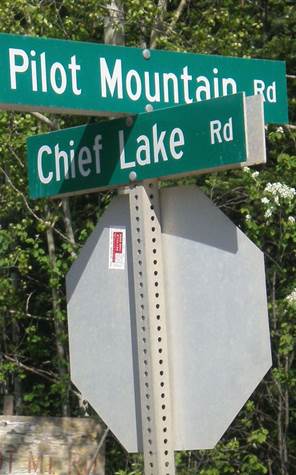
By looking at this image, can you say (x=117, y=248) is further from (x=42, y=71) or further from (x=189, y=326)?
(x=42, y=71)

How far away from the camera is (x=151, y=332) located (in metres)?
3.68

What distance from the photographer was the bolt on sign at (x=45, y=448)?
6.92m

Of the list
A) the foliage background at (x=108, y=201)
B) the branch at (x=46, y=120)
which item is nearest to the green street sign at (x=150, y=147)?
the foliage background at (x=108, y=201)

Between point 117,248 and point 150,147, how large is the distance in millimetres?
358

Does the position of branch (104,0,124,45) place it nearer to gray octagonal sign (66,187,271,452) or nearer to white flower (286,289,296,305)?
white flower (286,289,296,305)

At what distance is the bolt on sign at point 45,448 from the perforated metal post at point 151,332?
3308mm

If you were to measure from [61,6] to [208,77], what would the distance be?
5.78m

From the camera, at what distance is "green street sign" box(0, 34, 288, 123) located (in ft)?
12.2

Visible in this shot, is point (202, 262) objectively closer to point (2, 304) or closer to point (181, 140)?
point (181, 140)

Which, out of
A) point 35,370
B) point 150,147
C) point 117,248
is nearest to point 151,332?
point 117,248

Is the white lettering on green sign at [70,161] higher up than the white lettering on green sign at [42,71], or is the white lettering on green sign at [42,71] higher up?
the white lettering on green sign at [42,71]

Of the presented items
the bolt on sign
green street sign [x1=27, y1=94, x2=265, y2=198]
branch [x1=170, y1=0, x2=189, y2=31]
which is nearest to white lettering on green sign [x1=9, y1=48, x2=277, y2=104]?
green street sign [x1=27, y1=94, x2=265, y2=198]

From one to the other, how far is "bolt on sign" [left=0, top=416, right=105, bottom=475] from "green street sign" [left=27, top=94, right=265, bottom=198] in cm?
310

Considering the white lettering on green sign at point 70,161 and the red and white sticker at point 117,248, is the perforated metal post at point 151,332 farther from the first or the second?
the white lettering on green sign at point 70,161
